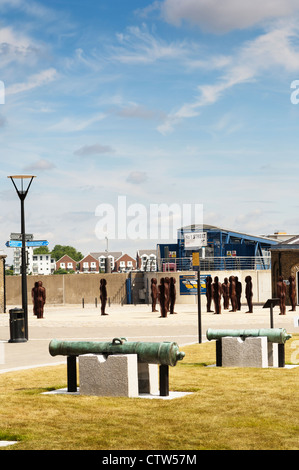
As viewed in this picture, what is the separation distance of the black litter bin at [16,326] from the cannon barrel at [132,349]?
928cm

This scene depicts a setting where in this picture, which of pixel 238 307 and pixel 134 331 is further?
pixel 238 307

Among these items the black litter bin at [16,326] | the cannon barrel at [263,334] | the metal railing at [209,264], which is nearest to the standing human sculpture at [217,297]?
the black litter bin at [16,326]

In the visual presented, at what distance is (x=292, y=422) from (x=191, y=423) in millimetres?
1114

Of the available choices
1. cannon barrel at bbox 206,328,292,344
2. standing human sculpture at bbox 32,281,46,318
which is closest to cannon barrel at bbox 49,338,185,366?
cannon barrel at bbox 206,328,292,344

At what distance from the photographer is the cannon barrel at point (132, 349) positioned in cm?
971

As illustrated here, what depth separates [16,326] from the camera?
19.8 metres

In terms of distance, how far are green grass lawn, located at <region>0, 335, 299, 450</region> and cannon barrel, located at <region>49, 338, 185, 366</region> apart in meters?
0.56

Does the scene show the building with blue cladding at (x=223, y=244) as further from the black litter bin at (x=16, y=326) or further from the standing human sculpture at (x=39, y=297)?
the black litter bin at (x=16, y=326)

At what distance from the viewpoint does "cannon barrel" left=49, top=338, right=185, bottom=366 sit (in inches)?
382

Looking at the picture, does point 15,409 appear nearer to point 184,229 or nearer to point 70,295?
point 70,295

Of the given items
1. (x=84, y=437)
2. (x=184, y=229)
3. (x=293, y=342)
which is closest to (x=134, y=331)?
(x=293, y=342)

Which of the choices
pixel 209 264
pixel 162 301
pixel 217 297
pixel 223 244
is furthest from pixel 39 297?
pixel 223 244

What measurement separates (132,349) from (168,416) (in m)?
1.54

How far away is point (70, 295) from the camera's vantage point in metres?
54.3
